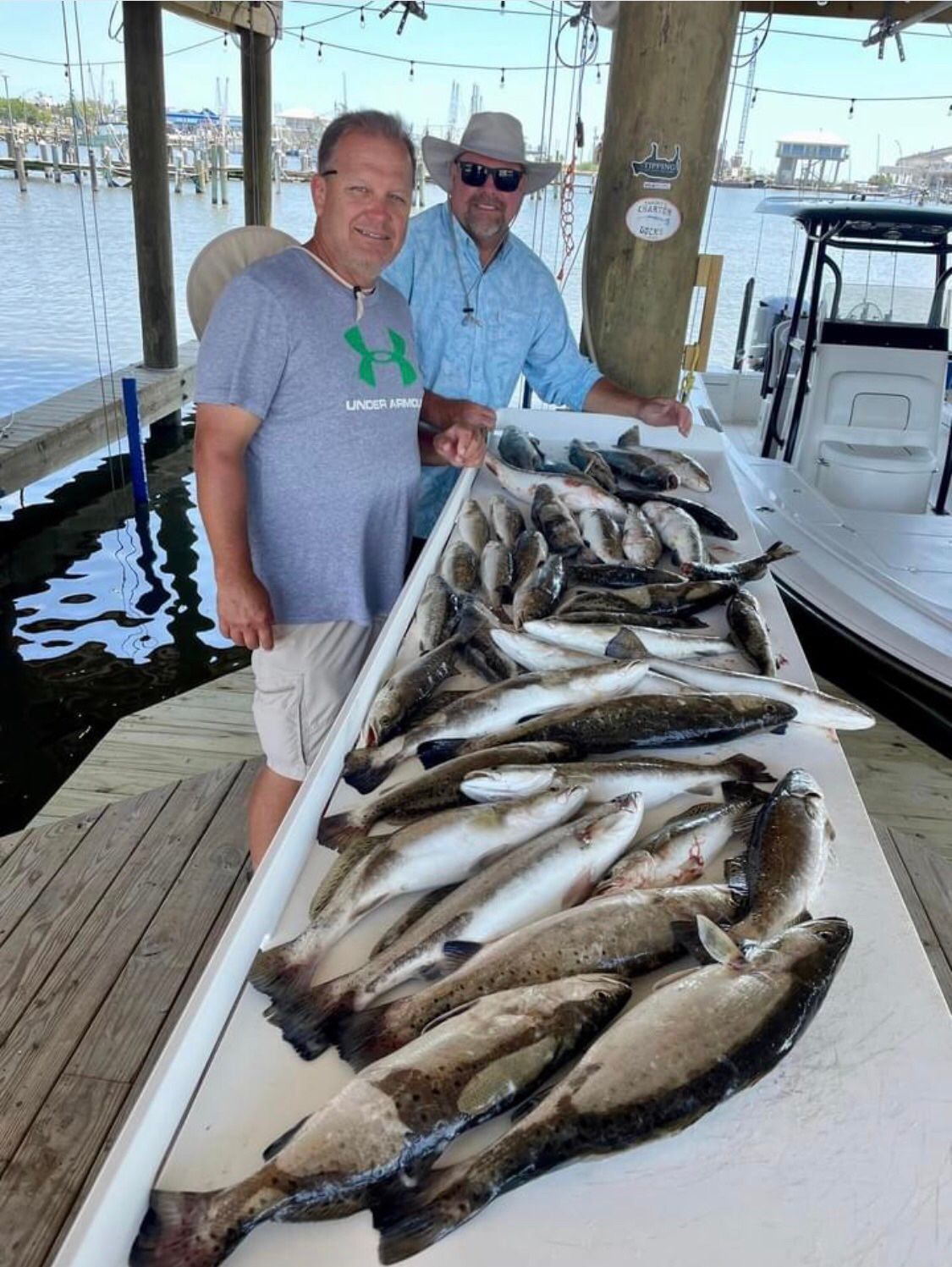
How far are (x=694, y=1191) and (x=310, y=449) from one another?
186 cm

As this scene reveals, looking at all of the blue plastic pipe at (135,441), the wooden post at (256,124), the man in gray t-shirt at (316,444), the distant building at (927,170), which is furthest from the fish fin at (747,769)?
the wooden post at (256,124)

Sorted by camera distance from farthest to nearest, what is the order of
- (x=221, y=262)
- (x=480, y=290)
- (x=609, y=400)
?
(x=609, y=400)
(x=480, y=290)
(x=221, y=262)

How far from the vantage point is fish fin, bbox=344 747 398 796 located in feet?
4.80

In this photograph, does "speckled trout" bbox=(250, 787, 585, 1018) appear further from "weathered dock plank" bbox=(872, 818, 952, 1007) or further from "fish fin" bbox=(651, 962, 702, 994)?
"weathered dock plank" bbox=(872, 818, 952, 1007)

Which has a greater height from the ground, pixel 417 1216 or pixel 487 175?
pixel 487 175

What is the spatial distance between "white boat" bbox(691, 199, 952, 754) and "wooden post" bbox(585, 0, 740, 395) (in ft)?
2.56

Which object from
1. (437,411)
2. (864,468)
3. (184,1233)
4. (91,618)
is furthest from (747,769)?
(91,618)

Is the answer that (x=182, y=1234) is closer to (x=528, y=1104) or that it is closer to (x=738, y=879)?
(x=528, y=1104)

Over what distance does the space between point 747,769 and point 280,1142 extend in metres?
0.93

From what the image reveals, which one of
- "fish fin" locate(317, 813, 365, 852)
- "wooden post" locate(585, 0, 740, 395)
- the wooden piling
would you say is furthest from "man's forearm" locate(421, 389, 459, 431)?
the wooden piling

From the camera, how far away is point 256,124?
1188 centimetres

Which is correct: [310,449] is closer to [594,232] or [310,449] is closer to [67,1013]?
[67,1013]

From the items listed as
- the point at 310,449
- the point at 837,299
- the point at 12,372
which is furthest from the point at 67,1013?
the point at 12,372

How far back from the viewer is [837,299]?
21.5 ft
